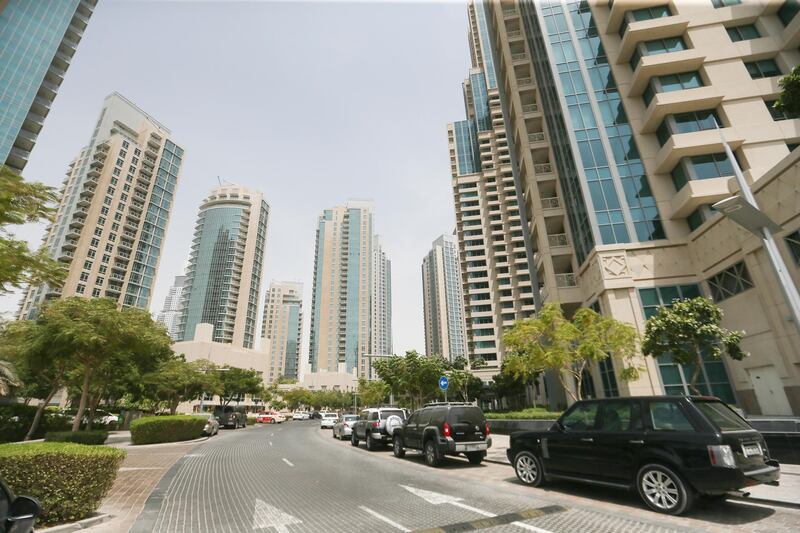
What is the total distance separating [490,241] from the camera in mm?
77875

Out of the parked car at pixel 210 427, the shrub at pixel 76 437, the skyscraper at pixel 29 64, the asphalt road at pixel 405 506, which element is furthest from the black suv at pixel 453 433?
the skyscraper at pixel 29 64

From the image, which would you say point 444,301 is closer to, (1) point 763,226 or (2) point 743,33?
(2) point 743,33

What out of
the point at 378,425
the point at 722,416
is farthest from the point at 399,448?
the point at 722,416

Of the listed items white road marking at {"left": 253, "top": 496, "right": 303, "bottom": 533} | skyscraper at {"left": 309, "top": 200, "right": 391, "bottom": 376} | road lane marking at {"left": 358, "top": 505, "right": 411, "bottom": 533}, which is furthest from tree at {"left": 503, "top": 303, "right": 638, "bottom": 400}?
skyscraper at {"left": 309, "top": 200, "right": 391, "bottom": 376}

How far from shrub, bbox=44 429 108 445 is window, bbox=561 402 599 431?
19.7 metres

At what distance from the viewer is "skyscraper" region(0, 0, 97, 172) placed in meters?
56.5

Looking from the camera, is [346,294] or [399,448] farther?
[346,294]

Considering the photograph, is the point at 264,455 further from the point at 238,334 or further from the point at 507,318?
the point at 238,334

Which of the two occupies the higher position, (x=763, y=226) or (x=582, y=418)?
(x=763, y=226)

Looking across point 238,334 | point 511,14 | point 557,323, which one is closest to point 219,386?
point 557,323

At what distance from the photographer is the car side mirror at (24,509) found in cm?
333

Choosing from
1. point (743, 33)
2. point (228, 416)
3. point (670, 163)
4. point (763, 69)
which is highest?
point (743, 33)

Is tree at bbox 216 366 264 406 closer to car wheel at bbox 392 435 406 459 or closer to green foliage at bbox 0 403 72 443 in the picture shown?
green foliage at bbox 0 403 72 443

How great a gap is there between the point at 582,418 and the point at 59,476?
921 centimetres
